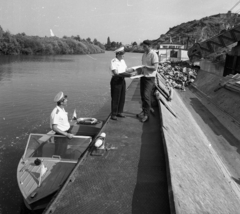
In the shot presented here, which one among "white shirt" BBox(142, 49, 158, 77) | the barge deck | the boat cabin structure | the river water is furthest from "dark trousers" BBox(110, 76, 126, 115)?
the boat cabin structure

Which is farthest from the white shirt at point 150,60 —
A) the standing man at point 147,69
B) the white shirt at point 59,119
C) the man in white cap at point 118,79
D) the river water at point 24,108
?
the river water at point 24,108

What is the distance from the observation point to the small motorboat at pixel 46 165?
4.50m

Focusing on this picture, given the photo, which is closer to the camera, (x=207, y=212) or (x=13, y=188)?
(x=207, y=212)

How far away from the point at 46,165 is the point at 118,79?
3.14 m

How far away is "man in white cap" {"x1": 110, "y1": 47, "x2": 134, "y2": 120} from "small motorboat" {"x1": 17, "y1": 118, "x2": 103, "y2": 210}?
6.07ft

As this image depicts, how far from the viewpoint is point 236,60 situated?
51.6 ft

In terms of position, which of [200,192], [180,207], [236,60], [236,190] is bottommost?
[236,190]

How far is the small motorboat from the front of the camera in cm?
450

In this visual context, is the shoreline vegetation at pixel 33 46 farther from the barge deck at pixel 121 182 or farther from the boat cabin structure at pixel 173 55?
the barge deck at pixel 121 182

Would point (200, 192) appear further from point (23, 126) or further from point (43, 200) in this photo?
point (23, 126)

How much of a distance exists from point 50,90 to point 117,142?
17.4 meters

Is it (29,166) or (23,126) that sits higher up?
→ (29,166)

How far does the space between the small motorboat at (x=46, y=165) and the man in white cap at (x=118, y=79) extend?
6.07 feet

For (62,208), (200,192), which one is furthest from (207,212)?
(62,208)
